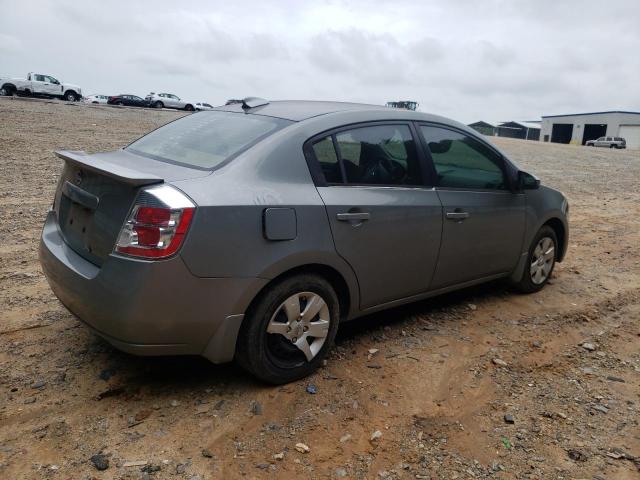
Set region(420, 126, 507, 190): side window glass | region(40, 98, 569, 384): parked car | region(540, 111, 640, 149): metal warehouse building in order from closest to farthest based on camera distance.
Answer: region(40, 98, 569, 384): parked car < region(420, 126, 507, 190): side window glass < region(540, 111, 640, 149): metal warehouse building

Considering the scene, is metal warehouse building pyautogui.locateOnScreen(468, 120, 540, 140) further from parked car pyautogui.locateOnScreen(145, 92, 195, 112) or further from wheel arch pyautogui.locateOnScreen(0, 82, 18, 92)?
wheel arch pyautogui.locateOnScreen(0, 82, 18, 92)

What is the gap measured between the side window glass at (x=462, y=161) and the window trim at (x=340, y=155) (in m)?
0.10

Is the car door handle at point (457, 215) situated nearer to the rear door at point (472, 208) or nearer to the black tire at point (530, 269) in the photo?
the rear door at point (472, 208)

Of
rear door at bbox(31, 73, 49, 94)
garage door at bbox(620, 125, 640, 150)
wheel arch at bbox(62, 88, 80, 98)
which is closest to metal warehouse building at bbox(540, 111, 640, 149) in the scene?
garage door at bbox(620, 125, 640, 150)

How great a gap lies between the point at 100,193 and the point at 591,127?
267 feet

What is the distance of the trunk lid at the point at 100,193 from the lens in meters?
2.91

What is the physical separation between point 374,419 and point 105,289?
1.60 metres

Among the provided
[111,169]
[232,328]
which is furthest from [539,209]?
[111,169]

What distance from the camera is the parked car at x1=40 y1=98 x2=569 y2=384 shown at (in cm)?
283

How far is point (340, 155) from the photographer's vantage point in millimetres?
3537

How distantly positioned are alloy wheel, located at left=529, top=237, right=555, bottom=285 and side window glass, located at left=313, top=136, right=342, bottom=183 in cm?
251

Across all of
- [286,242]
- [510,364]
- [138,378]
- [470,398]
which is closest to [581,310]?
[510,364]

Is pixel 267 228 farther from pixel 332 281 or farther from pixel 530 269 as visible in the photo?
pixel 530 269

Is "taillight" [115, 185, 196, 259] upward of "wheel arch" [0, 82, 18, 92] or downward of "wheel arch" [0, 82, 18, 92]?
downward
